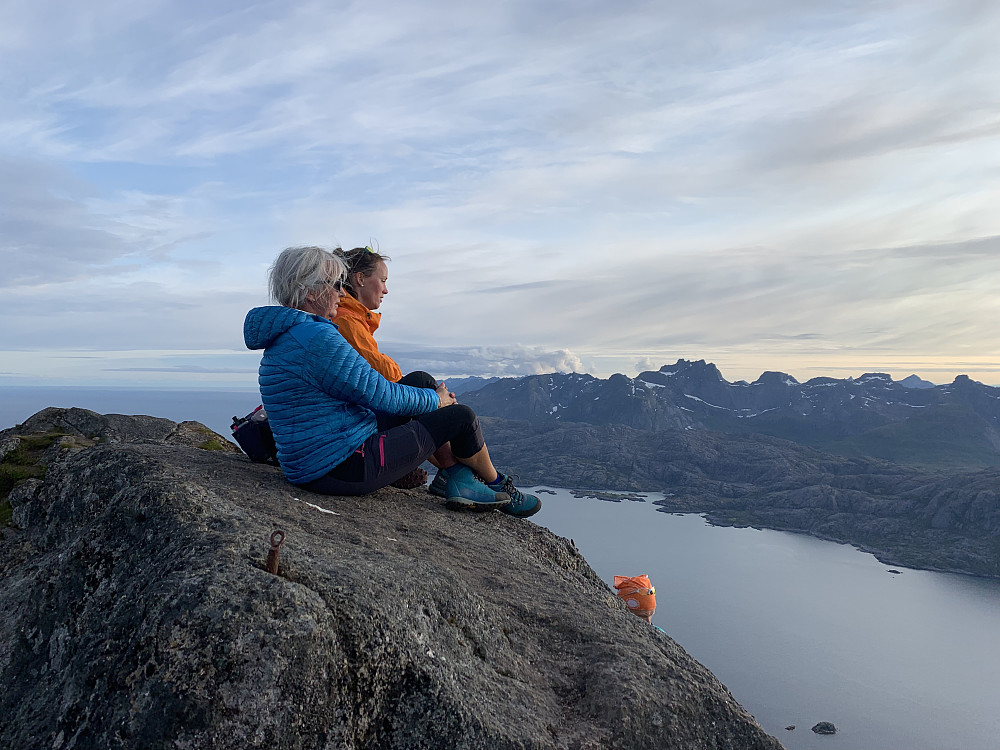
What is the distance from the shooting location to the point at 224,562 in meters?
4.23

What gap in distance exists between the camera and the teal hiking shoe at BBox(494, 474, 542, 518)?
925 cm

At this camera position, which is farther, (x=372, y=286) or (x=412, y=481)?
(x=412, y=481)

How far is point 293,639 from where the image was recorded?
3.83 m

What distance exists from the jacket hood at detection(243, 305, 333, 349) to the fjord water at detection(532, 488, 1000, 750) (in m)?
101

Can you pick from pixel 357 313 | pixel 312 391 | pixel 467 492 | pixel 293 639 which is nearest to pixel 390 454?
pixel 312 391

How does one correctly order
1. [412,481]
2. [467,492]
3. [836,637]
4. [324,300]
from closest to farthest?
[324,300] → [467,492] → [412,481] → [836,637]

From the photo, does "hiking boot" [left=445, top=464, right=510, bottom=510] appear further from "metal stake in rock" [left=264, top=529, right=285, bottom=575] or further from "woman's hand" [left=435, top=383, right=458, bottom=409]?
"metal stake in rock" [left=264, top=529, right=285, bottom=575]

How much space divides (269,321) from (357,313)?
2.16m

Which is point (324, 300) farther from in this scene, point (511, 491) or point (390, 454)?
point (511, 491)

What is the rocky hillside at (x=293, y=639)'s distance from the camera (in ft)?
11.9

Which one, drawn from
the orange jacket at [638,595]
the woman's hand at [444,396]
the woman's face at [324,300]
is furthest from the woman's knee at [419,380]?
the orange jacket at [638,595]

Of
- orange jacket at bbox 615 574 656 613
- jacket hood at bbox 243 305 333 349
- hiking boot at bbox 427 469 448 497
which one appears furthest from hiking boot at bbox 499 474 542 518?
jacket hood at bbox 243 305 333 349

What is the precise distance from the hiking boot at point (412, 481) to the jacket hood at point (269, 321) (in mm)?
3485

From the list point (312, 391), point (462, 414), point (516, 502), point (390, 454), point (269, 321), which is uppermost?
point (269, 321)
